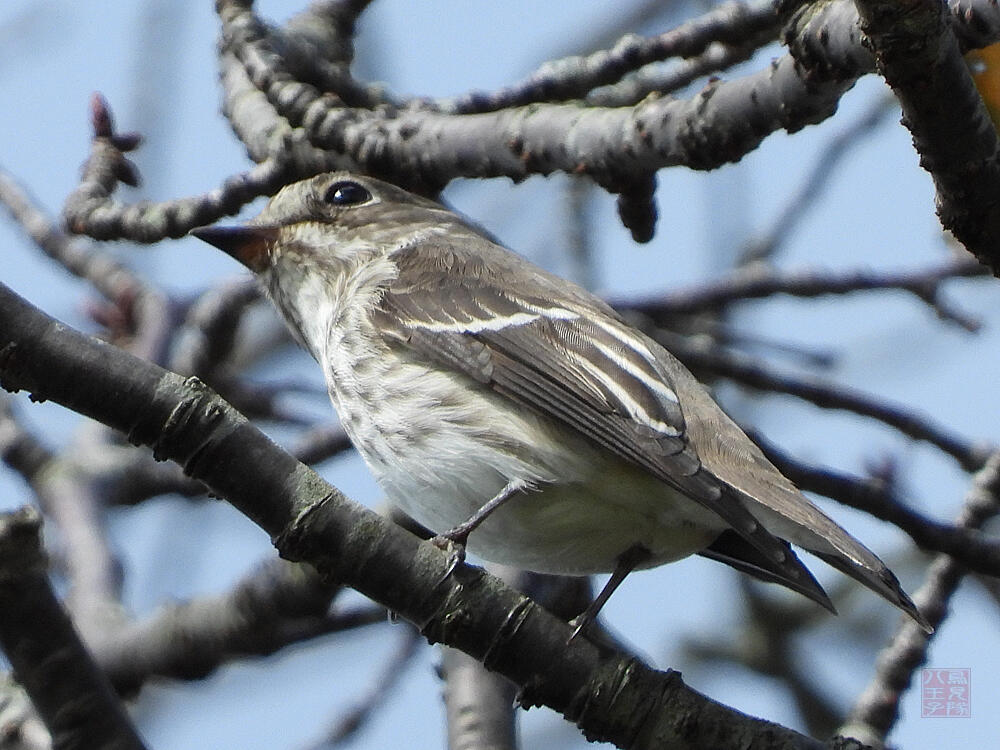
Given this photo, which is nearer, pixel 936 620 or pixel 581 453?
pixel 581 453

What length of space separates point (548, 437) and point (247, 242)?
5.35ft

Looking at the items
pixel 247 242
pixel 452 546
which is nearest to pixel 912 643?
pixel 452 546

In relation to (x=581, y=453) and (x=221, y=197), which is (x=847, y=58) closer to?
(x=581, y=453)

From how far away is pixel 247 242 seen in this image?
16.7 ft

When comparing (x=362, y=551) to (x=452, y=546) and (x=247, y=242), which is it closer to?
(x=452, y=546)

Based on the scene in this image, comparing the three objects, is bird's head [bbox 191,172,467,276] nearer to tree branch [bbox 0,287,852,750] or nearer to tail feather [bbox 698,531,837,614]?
tail feather [bbox 698,531,837,614]

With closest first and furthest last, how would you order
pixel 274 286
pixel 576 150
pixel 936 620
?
pixel 576 150 → pixel 936 620 → pixel 274 286

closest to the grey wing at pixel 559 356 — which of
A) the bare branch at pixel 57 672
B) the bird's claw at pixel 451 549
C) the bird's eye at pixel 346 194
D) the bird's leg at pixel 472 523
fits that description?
the bird's leg at pixel 472 523

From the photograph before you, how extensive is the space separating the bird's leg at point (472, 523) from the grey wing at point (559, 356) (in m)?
0.24

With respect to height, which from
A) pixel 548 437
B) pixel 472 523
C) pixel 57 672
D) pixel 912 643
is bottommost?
pixel 57 672

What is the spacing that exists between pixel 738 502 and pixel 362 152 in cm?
190

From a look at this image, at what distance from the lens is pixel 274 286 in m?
5.23

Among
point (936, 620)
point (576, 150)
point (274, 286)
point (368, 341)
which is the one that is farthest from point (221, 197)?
point (936, 620)

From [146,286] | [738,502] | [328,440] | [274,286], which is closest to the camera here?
[738,502]
